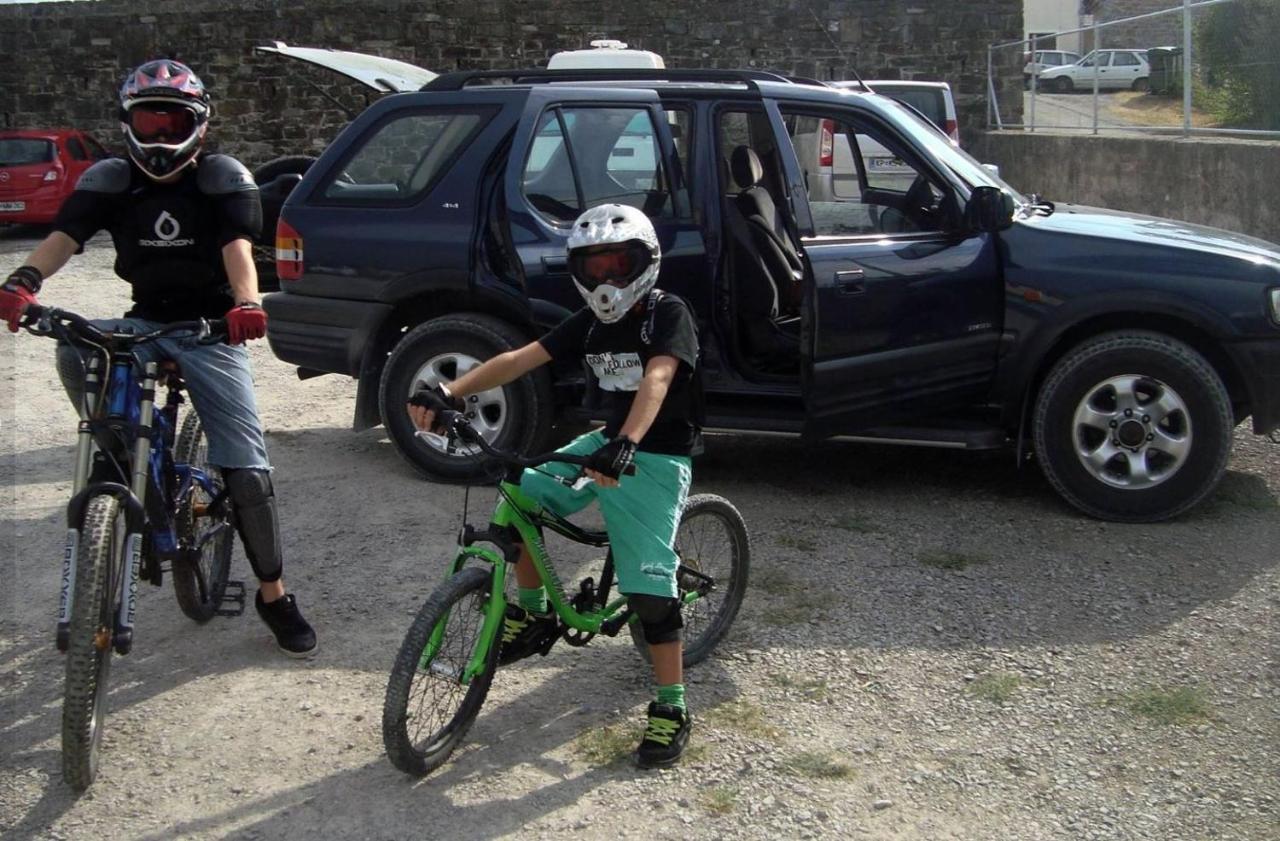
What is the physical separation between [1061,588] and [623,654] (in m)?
→ 1.77

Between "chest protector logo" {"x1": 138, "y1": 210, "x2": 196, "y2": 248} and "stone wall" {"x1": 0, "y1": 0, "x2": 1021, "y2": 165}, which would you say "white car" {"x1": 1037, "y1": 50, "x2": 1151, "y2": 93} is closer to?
"stone wall" {"x1": 0, "y1": 0, "x2": 1021, "y2": 165}

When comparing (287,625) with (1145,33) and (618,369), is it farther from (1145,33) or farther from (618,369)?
(1145,33)

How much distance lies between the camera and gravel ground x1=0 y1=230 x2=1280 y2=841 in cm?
380

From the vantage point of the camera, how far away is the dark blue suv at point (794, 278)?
615cm

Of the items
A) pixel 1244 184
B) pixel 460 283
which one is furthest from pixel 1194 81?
pixel 460 283

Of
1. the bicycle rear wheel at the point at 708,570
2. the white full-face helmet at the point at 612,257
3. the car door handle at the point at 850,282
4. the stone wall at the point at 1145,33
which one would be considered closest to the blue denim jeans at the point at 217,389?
the white full-face helmet at the point at 612,257

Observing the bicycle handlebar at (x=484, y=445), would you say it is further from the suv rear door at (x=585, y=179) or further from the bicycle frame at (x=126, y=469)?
the suv rear door at (x=585, y=179)

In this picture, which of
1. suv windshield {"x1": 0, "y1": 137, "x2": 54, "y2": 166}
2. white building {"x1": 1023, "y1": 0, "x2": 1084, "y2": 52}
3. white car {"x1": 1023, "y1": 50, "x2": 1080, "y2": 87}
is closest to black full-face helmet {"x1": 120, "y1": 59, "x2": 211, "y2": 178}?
white car {"x1": 1023, "y1": 50, "x2": 1080, "y2": 87}

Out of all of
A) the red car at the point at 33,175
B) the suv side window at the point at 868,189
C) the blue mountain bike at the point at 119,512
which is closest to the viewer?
the blue mountain bike at the point at 119,512

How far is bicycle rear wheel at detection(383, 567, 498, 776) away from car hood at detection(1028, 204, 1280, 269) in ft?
12.0

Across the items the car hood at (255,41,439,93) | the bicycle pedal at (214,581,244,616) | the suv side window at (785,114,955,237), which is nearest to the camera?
the bicycle pedal at (214,581,244,616)

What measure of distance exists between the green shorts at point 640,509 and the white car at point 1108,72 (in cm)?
1142

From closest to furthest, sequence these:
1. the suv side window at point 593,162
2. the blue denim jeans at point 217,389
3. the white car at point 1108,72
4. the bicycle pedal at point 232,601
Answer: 1. the blue denim jeans at point 217,389
2. the bicycle pedal at point 232,601
3. the suv side window at point 593,162
4. the white car at point 1108,72

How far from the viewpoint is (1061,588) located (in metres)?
5.45
